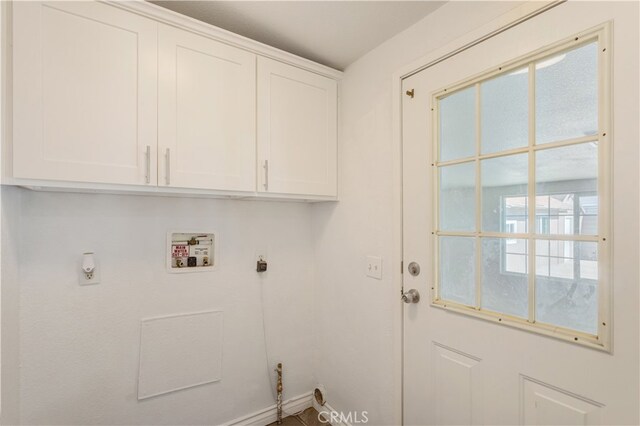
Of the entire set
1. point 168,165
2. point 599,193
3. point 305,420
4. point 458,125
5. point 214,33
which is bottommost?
point 305,420

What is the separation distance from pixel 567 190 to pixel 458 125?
19.3 inches

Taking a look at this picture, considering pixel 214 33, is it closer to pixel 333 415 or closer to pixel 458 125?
pixel 458 125

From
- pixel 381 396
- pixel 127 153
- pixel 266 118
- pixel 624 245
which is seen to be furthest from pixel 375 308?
pixel 127 153

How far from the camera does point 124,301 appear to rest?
1.54m

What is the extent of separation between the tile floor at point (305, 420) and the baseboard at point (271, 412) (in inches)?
1.4

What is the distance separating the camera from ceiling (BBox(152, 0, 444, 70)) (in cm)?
136

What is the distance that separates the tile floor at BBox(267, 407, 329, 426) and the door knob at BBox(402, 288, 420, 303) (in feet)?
3.70

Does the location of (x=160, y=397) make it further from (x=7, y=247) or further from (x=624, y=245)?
(x=624, y=245)

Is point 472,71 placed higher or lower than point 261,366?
higher

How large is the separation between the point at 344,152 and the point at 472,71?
2.71 feet

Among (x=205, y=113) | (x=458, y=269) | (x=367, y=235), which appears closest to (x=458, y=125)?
(x=458, y=269)

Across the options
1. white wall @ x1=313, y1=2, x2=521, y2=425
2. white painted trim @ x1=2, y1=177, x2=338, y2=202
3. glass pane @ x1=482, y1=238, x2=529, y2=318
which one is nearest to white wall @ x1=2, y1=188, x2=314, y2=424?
white painted trim @ x1=2, y1=177, x2=338, y2=202

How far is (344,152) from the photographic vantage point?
186cm

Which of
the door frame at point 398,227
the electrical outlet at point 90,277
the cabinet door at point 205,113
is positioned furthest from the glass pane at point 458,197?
the electrical outlet at point 90,277
